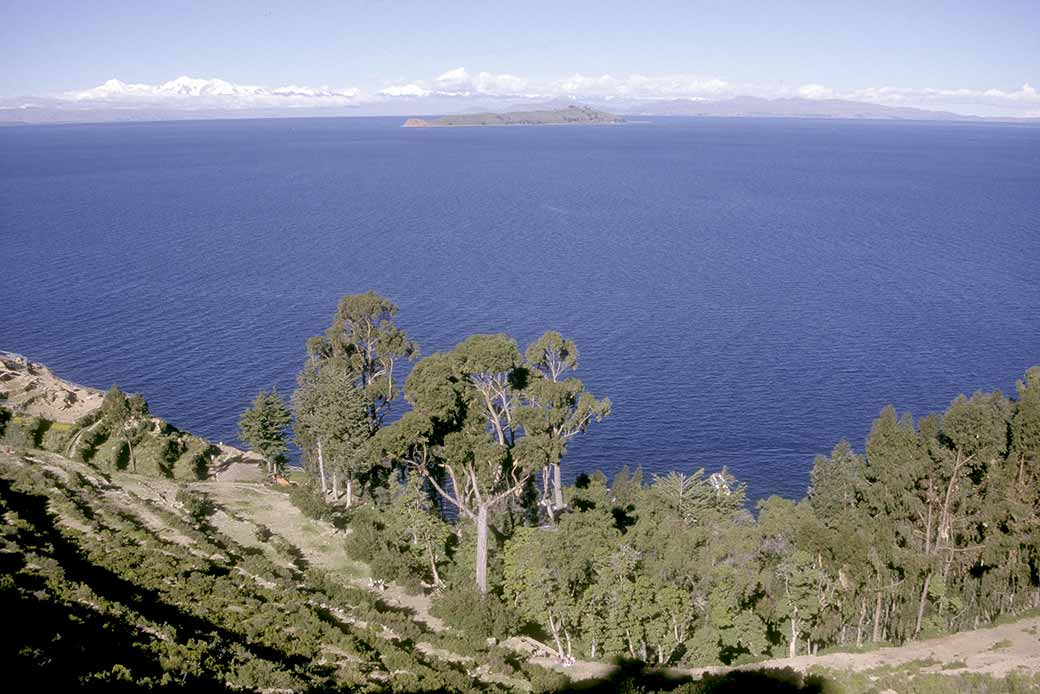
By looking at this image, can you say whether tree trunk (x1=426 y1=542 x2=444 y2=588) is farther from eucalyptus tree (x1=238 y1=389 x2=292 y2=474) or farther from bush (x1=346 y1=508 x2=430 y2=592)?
eucalyptus tree (x1=238 y1=389 x2=292 y2=474)

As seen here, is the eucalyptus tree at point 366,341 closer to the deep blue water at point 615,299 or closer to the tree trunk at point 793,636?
the deep blue water at point 615,299

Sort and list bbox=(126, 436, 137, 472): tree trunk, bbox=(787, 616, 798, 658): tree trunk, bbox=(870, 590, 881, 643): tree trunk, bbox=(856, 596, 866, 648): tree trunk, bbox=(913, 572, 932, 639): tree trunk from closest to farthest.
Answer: bbox=(787, 616, 798, 658): tree trunk, bbox=(870, 590, 881, 643): tree trunk, bbox=(856, 596, 866, 648): tree trunk, bbox=(913, 572, 932, 639): tree trunk, bbox=(126, 436, 137, 472): tree trunk

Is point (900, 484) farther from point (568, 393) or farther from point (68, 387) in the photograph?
point (68, 387)

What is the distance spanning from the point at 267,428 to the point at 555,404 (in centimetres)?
2313

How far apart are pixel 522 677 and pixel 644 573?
7.09 meters

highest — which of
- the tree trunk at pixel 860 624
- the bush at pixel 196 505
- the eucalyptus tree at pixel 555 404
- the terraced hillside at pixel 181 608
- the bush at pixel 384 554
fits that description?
the eucalyptus tree at pixel 555 404

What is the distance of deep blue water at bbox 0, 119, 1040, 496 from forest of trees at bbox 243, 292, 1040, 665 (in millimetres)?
17096

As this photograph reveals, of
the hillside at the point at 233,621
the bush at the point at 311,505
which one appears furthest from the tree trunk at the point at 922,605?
the bush at the point at 311,505

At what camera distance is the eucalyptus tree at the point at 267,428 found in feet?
170

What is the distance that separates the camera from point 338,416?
41.7 m

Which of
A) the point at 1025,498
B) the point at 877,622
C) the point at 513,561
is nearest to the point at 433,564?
the point at 513,561

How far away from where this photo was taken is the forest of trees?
99.2ft

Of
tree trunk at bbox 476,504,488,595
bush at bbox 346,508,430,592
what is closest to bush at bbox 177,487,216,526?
bush at bbox 346,508,430,592

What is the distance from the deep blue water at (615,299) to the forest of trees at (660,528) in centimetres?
1710
